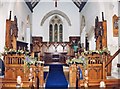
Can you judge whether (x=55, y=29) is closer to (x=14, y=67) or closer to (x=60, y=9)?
(x=60, y=9)

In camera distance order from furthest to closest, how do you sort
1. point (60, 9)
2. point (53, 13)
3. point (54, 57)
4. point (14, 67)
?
point (53, 13)
point (60, 9)
point (54, 57)
point (14, 67)

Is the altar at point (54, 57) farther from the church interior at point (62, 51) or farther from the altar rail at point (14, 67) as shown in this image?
the altar rail at point (14, 67)

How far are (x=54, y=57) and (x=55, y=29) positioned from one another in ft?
12.3

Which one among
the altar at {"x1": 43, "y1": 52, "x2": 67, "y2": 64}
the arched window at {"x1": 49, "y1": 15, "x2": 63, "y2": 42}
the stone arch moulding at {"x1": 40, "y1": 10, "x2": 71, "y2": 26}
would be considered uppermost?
the stone arch moulding at {"x1": 40, "y1": 10, "x2": 71, "y2": 26}

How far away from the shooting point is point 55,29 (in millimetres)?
21328

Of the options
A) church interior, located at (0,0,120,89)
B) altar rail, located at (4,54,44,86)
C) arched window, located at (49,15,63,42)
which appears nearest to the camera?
church interior, located at (0,0,120,89)

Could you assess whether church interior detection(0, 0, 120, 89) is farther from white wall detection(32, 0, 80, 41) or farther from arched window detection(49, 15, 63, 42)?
arched window detection(49, 15, 63, 42)

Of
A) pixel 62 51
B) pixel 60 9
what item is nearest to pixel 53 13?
pixel 60 9

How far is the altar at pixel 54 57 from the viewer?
18.3 meters

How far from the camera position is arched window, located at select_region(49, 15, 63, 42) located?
69.1 feet

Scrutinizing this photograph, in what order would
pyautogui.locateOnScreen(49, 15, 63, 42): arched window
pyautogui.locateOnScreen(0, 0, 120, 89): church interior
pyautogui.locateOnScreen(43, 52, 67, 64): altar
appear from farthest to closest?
pyautogui.locateOnScreen(49, 15, 63, 42): arched window → pyautogui.locateOnScreen(43, 52, 67, 64): altar → pyautogui.locateOnScreen(0, 0, 120, 89): church interior

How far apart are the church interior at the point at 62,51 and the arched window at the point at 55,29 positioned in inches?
35.2

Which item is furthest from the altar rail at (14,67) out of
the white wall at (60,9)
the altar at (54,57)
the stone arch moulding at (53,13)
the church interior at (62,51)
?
the stone arch moulding at (53,13)

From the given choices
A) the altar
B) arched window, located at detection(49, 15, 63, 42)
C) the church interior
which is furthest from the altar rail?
arched window, located at detection(49, 15, 63, 42)
